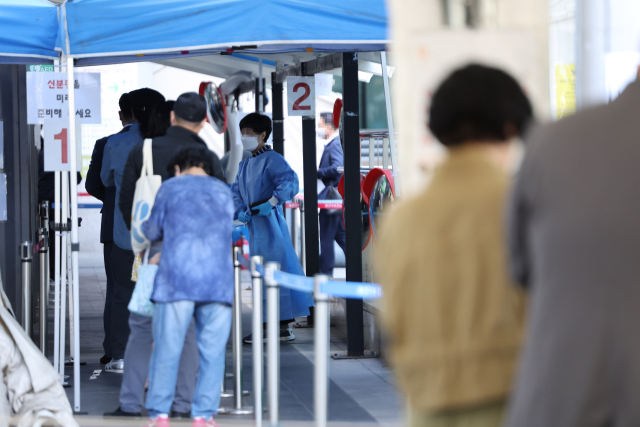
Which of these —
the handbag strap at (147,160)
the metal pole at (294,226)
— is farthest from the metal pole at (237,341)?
the metal pole at (294,226)

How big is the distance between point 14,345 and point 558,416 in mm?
3557

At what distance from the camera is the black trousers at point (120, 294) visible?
6.14m

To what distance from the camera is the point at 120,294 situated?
20.5 feet

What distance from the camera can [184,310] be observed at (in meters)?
4.61

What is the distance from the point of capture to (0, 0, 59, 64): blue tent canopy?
17.0 ft

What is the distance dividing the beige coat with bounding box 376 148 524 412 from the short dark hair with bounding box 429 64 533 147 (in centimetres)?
13

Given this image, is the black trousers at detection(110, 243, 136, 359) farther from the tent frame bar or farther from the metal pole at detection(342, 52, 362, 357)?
the tent frame bar

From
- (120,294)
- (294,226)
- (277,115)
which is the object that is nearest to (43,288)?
(120,294)

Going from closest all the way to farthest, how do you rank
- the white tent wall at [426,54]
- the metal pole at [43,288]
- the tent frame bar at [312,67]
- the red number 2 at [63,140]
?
the white tent wall at [426,54] → the red number 2 at [63,140] → the metal pole at [43,288] → the tent frame bar at [312,67]

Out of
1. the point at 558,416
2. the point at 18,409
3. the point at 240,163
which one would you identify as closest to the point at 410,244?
the point at 558,416

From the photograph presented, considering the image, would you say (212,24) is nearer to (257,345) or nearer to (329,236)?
(257,345)

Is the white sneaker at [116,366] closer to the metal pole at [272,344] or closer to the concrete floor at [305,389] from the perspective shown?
the concrete floor at [305,389]

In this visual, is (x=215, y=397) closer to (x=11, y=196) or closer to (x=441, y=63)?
(x=441, y=63)

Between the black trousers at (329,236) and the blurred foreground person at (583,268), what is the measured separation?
8.77m
